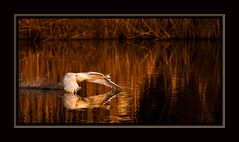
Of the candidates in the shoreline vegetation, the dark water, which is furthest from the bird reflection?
the shoreline vegetation

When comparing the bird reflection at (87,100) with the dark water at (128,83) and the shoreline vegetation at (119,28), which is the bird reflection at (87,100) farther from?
the shoreline vegetation at (119,28)

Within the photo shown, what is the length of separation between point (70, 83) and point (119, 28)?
436 millimetres

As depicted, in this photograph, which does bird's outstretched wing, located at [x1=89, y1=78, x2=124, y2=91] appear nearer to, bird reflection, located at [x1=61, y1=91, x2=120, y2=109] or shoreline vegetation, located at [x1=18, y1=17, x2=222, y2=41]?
bird reflection, located at [x1=61, y1=91, x2=120, y2=109]

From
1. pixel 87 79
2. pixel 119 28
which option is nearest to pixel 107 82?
pixel 87 79

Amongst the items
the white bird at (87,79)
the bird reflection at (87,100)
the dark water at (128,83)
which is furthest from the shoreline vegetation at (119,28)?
the bird reflection at (87,100)

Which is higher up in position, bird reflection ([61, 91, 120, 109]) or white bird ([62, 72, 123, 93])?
white bird ([62, 72, 123, 93])

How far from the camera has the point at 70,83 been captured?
3.97 m

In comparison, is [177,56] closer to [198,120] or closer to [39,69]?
[198,120]

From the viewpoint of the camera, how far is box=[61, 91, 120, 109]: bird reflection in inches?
155

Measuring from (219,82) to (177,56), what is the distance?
30cm

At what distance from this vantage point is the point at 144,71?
3992 mm

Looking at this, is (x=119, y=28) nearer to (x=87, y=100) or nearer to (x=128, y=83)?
(x=128, y=83)

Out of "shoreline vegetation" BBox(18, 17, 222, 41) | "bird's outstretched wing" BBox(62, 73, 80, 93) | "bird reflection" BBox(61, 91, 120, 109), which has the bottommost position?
"bird reflection" BBox(61, 91, 120, 109)

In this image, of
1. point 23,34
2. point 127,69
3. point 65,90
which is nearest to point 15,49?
point 23,34
